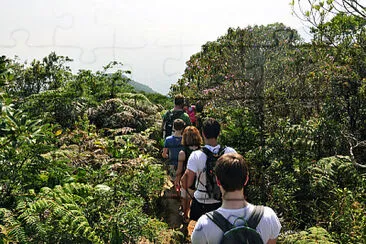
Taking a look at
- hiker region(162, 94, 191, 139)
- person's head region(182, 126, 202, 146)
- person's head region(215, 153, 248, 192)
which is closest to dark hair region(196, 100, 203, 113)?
hiker region(162, 94, 191, 139)

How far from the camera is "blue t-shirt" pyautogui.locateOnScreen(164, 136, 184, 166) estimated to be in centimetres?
510

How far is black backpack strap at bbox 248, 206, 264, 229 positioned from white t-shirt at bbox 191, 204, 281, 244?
2 centimetres

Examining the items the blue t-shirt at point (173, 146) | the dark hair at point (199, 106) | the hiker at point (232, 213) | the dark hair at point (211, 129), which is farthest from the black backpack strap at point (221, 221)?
the dark hair at point (199, 106)

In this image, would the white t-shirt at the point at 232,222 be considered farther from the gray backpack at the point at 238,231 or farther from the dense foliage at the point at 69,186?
the dense foliage at the point at 69,186

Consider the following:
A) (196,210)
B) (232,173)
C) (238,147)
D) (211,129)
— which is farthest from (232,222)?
(238,147)

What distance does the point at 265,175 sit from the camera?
5.08 m

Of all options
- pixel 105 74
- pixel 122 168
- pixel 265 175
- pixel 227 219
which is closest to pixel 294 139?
pixel 265 175

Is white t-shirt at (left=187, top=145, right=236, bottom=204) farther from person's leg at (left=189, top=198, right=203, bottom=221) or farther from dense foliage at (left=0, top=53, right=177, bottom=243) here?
dense foliage at (left=0, top=53, right=177, bottom=243)

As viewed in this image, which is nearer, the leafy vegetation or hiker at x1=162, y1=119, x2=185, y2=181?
the leafy vegetation

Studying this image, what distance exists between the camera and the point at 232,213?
1994mm

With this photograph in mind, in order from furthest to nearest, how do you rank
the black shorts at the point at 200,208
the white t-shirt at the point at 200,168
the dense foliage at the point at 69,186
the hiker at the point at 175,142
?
1. the hiker at the point at 175,142
2. the black shorts at the point at 200,208
3. the white t-shirt at the point at 200,168
4. the dense foliage at the point at 69,186

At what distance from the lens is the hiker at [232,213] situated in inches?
77.1

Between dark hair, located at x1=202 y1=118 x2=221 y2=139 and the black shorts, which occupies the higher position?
dark hair, located at x1=202 y1=118 x2=221 y2=139

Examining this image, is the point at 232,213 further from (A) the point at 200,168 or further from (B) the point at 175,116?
(B) the point at 175,116
